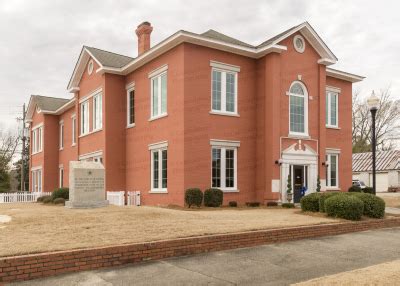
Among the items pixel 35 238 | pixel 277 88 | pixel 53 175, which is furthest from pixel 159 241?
pixel 53 175

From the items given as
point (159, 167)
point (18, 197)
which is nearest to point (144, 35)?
point (159, 167)

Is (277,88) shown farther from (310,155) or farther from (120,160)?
(120,160)

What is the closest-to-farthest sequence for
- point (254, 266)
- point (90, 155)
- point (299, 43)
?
1. point (254, 266)
2. point (299, 43)
3. point (90, 155)

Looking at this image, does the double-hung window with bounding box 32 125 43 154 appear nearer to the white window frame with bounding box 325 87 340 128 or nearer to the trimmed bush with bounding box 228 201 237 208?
the trimmed bush with bounding box 228 201 237 208

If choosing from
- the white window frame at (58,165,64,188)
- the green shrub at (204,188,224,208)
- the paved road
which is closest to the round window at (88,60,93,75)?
the white window frame at (58,165,64,188)

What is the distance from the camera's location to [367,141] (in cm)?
6312

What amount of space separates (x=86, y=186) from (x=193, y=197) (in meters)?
4.59

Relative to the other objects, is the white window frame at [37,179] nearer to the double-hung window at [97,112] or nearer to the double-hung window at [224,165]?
the double-hung window at [97,112]

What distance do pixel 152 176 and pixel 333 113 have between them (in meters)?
12.3

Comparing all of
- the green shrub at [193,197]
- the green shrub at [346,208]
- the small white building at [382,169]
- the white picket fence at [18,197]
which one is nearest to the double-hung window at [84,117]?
the white picket fence at [18,197]

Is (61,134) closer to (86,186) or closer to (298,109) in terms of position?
(86,186)

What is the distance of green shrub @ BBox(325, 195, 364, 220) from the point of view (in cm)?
1473

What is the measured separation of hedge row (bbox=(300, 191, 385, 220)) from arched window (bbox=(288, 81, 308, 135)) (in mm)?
6638

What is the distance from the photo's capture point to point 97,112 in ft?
90.8
